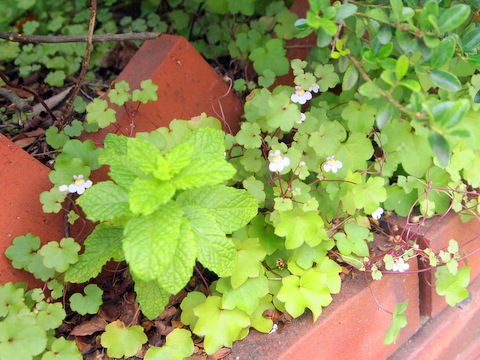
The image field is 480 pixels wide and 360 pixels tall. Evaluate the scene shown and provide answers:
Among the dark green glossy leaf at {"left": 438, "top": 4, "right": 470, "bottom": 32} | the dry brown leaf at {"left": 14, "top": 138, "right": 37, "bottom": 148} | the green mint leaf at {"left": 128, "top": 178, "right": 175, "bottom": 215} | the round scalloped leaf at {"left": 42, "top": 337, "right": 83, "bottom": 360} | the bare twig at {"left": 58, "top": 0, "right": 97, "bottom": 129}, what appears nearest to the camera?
the green mint leaf at {"left": 128, "top": 178, "right": 175, "bottom": 215}

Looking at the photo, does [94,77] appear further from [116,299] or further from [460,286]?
[460,286]

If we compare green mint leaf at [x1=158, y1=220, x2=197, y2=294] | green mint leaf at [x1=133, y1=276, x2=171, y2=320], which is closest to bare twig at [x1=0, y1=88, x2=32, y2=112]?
green mint leaf at [x1=133, y1=276, x2=171, y2=320]

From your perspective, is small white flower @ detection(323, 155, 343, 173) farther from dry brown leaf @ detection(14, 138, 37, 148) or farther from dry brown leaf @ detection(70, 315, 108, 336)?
dry brown leaf @ detection(14, 138, 37, 148)

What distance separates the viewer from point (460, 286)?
1879 millimetres

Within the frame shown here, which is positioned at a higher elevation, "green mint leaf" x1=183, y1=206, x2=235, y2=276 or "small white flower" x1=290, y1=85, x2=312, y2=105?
"small white flower" x1=290, y1=85, x2=312, y2=105

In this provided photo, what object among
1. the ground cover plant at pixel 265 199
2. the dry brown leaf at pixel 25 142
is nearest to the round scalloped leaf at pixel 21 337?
the ground cover plant at pixel 265 199

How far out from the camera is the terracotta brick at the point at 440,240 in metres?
2.00

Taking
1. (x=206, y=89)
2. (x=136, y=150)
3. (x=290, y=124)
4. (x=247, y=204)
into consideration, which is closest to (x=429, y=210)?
(x=290, y=124)

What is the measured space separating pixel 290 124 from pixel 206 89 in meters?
0.56

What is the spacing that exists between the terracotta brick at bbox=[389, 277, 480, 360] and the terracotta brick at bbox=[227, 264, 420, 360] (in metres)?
0.06

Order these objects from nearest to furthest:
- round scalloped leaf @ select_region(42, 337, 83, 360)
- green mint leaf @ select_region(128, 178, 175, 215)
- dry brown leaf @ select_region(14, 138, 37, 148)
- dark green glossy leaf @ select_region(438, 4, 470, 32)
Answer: green mint leaf @ select_region(128, 178, 175, 215), dark green glossy leaf @ select_region(438, 4, 470, 32), round scalloped leaf @ select_region(42, 337, 83, 360), dry brown leaf @ select_region(14, 138, 37, 148)

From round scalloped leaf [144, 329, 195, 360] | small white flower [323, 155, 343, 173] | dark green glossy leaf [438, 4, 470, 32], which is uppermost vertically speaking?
dark green glossy leaf [438, 4, 470, 32]

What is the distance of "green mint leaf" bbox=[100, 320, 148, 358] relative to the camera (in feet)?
5.19

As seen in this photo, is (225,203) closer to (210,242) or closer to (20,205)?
(210,242)
